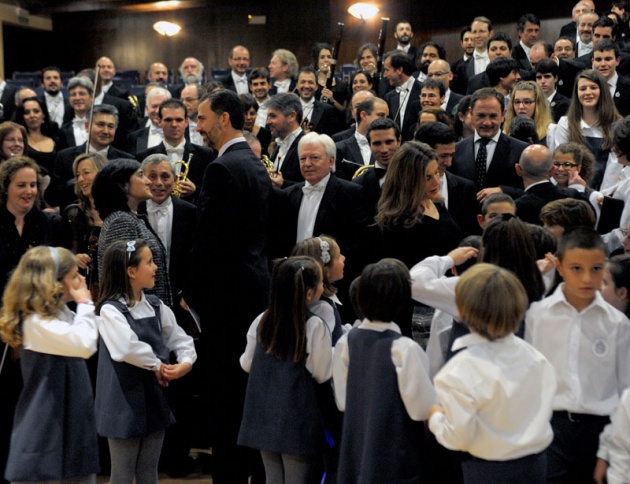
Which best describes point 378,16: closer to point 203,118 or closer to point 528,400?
point 203,118

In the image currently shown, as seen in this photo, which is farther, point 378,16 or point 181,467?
point 378,16

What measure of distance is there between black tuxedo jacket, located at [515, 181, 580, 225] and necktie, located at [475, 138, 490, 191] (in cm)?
63

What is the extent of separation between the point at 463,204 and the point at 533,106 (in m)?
1.56

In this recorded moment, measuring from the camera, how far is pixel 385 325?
300 cm

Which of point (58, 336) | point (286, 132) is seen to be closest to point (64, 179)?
point (286, 132)

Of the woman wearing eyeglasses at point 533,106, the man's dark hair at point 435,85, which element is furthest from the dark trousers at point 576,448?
the man's dark hair at point 435,85

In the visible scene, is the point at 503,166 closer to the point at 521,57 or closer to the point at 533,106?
the point at 533,106

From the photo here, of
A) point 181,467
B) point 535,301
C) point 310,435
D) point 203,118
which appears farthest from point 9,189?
point 535,301

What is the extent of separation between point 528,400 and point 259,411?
3.69 feet

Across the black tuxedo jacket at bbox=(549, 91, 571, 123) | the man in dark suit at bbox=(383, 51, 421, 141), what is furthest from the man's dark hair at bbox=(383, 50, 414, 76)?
the black tuxedo jacket at bbox=(549, 91, 571, 123)

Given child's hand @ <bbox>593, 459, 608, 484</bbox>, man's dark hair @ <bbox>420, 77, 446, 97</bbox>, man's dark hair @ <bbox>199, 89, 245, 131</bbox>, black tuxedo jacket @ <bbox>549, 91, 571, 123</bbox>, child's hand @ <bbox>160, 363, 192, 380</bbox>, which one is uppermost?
man's dark hair @ <bbox>420, 77, 446, 97</bbox>

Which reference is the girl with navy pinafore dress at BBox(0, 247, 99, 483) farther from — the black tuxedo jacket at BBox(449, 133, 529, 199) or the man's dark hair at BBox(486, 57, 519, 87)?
the man's dark hair at BBox(486, 57, 519, 87)

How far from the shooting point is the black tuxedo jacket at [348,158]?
18.1 feet

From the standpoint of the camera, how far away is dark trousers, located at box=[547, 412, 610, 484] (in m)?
2.87
